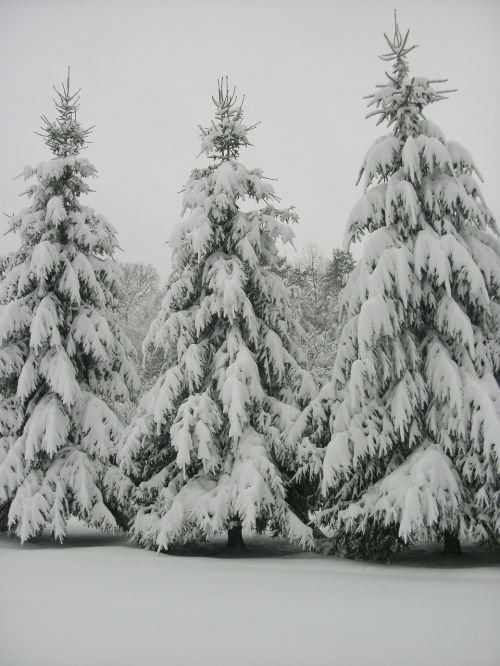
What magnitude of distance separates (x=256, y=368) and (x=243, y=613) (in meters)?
6.19

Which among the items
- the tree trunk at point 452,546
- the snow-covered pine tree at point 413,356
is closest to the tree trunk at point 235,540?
the snow-covered pine tree at point 413,356

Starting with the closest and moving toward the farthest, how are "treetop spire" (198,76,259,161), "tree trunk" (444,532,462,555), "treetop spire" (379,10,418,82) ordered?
"treetop spire" (379,10,418,82) → "tree trunk" (444,532,462,555) → "treetop spire" (198,76,259,161)

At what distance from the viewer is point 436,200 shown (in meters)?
12.4

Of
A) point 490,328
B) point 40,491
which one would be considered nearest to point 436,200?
point 490,328

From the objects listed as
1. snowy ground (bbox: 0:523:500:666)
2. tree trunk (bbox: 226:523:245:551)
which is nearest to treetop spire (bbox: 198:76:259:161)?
tree trunk (bbox: 226:523:245:551)

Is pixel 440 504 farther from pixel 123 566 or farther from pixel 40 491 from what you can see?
pixel 40 491

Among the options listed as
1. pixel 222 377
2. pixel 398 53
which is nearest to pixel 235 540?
pixel 222 377

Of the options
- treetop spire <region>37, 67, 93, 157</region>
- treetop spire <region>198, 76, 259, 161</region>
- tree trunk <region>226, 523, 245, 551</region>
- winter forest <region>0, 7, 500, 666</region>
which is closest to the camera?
winter forest <region>0, 7, 500, 666</region>

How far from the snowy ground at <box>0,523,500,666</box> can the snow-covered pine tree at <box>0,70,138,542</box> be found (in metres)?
2.35

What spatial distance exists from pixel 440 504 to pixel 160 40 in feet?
33.8

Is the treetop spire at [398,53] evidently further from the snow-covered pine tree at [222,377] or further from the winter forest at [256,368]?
the snow-covered pine tree at [222,377]

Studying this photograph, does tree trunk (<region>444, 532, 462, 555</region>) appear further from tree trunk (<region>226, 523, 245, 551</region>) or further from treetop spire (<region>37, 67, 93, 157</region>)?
treetop spire (<region>37, 67, 93, 157</region>)

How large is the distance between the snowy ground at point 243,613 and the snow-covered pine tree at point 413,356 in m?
1.26

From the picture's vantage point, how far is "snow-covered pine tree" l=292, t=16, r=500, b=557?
1130 cm
